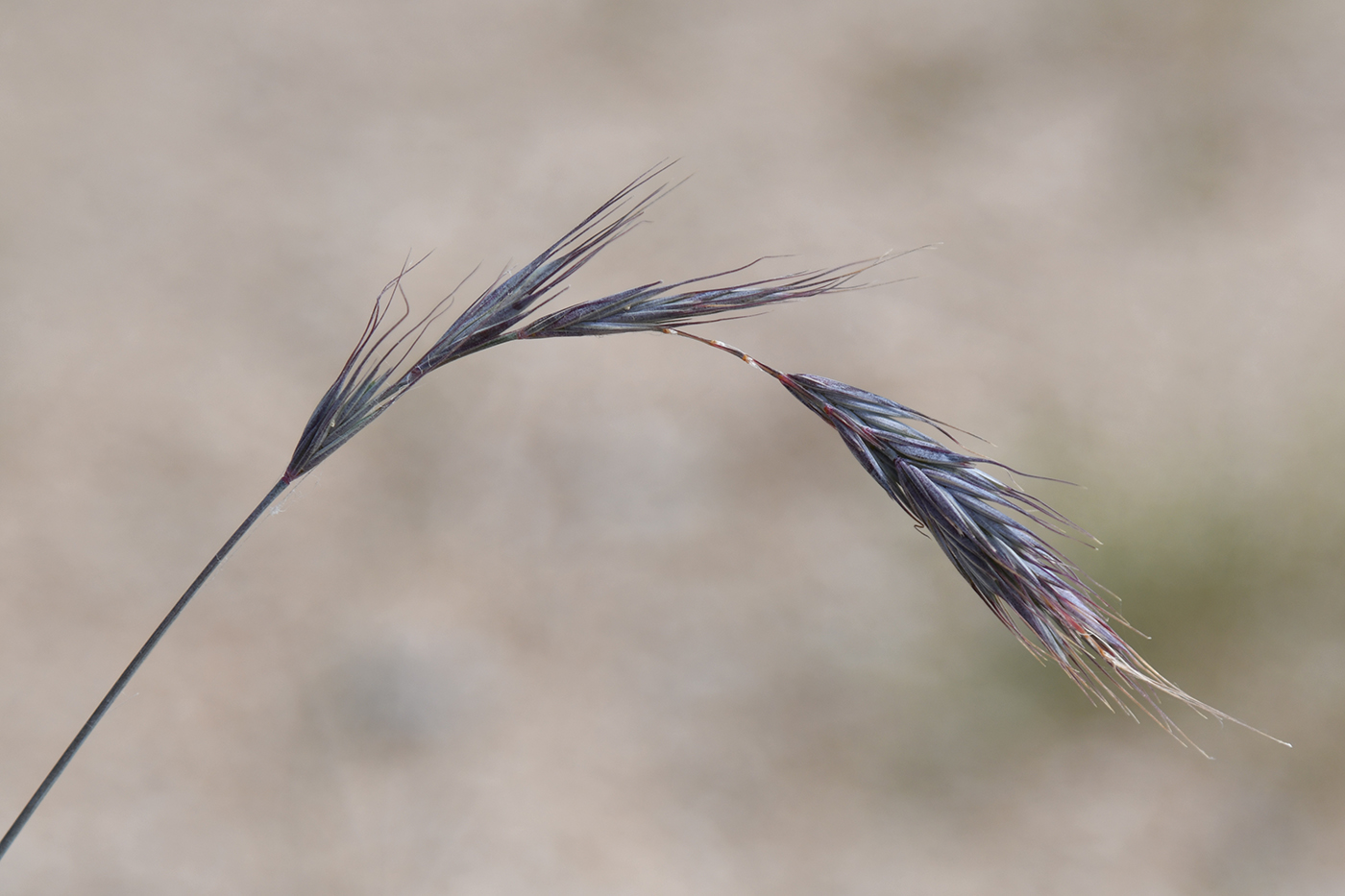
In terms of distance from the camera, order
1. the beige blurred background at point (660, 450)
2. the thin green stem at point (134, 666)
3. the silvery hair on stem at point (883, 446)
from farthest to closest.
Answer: the beige blurred background at point (660, 450)
the silvery hair on stem at point (883, 446)
the thin green stem at point (134, 666)

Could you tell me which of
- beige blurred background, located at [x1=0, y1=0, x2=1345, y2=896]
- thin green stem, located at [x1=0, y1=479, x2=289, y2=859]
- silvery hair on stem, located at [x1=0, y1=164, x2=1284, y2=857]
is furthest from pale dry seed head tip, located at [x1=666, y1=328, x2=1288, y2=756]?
beige blurred background, located at [x1=0, y1=0, x2=1345, y2=896]

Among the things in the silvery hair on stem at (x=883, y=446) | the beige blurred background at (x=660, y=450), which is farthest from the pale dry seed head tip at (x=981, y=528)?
the beige blurred background at (x=660, y=450)

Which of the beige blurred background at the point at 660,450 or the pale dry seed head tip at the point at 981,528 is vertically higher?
the beige blurred background at the point at 660,450

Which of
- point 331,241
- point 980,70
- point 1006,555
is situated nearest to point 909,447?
point 1006,555

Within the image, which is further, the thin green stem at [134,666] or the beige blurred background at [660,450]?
the beige blurred background at [660,450]

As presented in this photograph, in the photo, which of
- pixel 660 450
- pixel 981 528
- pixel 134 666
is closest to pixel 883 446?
pixel 981 528

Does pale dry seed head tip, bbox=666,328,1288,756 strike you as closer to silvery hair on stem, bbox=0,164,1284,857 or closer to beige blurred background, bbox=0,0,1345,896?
silvery hair on stem, bbox=0,164,1284,857

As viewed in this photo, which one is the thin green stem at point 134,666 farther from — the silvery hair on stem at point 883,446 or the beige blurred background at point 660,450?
the beige blurred background at point 660,450

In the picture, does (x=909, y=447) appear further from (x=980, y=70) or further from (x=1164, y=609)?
(x=980, y=70)
